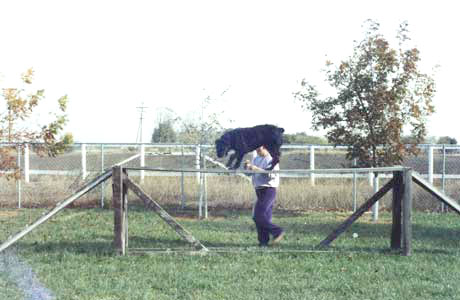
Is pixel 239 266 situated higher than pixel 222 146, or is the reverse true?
pixel 222 146

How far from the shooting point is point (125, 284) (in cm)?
702

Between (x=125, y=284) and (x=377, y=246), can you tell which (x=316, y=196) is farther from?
(x=125, y=284)

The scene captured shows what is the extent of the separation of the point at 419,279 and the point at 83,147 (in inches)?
490

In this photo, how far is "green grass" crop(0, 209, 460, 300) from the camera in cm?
674

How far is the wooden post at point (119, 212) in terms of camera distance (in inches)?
344

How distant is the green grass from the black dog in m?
1.55

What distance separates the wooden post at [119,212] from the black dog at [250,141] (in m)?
1.73

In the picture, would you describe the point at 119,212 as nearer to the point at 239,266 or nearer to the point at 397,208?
the point at 239,266

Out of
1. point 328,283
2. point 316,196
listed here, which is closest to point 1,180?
point 316,196

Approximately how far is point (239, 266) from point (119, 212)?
206cm

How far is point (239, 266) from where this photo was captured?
26.5 feet

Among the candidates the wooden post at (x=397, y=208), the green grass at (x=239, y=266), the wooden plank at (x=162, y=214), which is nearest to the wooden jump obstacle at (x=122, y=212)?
the wooden plank at (x=162, y=214)

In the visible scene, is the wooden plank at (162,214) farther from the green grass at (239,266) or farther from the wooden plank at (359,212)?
the wooden plank at (359,212)

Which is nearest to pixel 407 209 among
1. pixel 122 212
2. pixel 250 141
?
pixel 250 141
